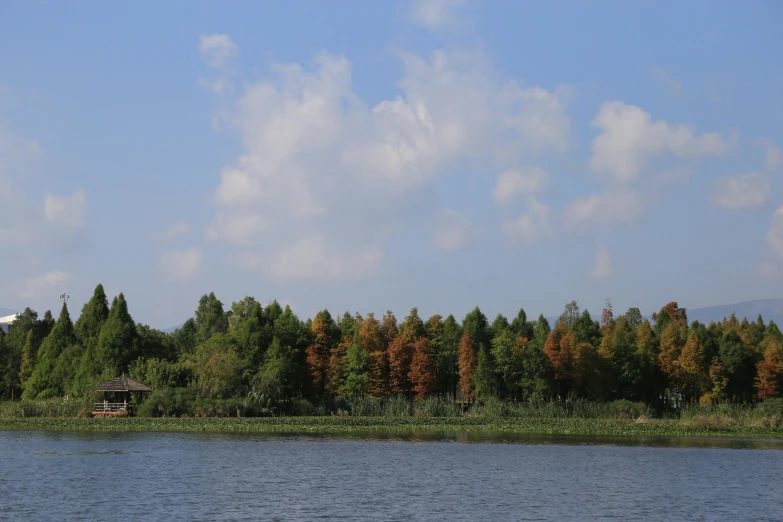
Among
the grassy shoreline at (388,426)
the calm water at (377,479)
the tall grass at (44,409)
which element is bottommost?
the calm water at (377,479)

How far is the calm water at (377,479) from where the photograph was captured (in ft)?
113

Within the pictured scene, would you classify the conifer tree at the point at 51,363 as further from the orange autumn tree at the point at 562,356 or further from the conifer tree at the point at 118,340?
the orange autumn tree at the point at 562,356

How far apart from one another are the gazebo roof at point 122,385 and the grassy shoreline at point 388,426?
467 centimetres

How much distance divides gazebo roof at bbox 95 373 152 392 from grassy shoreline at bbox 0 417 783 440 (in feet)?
15.3

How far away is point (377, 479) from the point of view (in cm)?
4300

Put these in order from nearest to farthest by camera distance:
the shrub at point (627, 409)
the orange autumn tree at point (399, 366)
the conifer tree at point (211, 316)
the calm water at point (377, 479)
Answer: the calm water at point (377, 479) → the shrub at point (627, 409) → the orange autumn tree at point (399, 366) → the conifer tree at point (211, 316)

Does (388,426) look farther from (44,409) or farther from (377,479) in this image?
(377,479)

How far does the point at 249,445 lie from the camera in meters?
58.4

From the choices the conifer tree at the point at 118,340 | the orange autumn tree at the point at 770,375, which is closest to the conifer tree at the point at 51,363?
the conifer tree at the point at 118,340

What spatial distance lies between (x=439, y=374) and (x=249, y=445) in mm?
48162

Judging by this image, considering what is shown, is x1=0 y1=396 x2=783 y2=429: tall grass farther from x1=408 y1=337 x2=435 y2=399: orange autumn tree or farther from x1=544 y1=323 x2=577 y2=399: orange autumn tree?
x1=544 y1=323 x2=577 y2=399: orange autumn tree

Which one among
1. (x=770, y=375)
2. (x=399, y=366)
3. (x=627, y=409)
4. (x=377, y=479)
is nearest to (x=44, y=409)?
(x=399, y=366)

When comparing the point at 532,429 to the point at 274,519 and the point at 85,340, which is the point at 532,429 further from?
the point at 85,340

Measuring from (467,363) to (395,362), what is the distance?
8.35 meters
